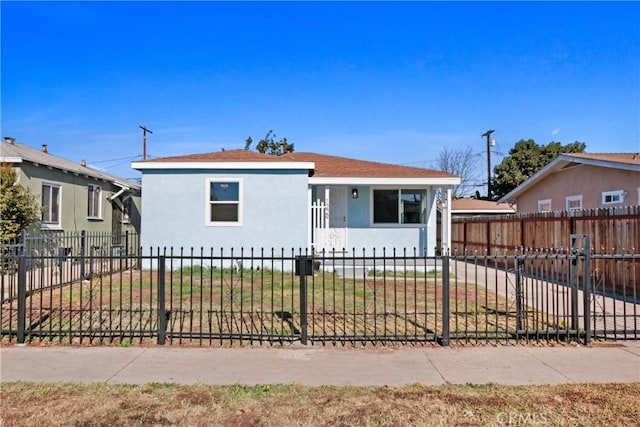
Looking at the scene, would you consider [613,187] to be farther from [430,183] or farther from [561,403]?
[561,403]

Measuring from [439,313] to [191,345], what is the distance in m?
4.09

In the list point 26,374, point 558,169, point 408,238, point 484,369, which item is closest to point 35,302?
point 26,374

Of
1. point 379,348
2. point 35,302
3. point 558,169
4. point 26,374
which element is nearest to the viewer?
point 26,374

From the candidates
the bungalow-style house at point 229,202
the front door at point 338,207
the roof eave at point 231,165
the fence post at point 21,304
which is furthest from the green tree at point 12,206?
the front door at point 338,207

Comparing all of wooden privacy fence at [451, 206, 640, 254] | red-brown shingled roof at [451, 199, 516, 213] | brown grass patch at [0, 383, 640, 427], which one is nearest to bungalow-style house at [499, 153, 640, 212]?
wooden privacy fence at [451, 206, 640, 254]

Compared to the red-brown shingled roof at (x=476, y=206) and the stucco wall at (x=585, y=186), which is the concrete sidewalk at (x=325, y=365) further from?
the red-brown shingled roof at (x=476, y=206)

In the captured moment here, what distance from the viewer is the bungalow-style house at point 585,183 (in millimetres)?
12508

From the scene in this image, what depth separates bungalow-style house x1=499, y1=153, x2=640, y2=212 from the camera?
12508 mm

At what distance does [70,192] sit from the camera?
16750mm

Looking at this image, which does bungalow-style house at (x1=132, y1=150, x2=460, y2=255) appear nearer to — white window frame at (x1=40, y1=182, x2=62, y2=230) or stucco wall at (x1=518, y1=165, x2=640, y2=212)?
white window frame at (x1=40, y1=182, x2=62, y2=230)

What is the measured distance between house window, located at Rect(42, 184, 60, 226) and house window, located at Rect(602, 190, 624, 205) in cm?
1748

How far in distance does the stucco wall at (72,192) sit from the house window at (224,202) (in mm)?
5534

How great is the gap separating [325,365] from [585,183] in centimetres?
1326

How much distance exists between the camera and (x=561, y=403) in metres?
4.10
